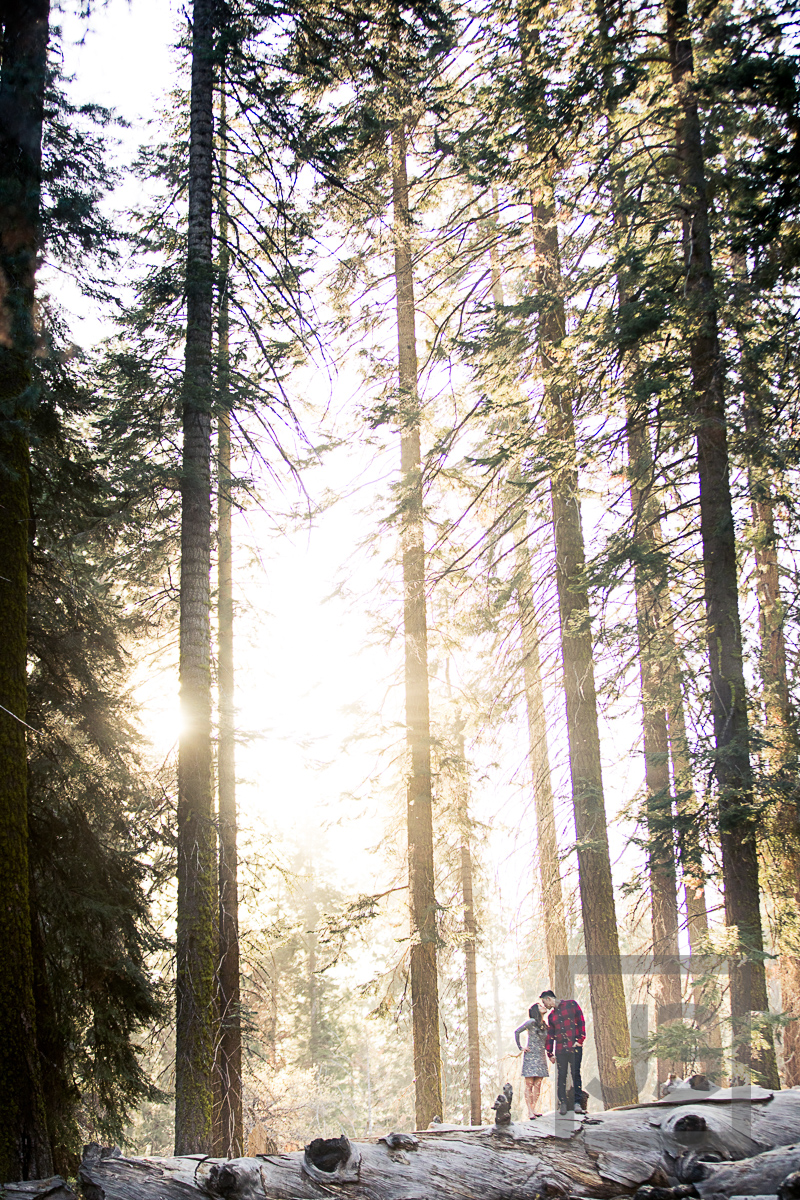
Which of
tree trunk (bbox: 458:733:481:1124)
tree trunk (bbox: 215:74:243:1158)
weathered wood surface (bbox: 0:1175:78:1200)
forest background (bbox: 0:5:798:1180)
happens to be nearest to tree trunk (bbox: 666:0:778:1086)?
forest background (bbox: 0:5:798:1180)

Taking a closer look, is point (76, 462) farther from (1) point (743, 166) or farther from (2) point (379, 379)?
(1) point (743, 166)

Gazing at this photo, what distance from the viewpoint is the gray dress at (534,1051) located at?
9.98m

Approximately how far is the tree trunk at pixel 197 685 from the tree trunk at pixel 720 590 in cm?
503

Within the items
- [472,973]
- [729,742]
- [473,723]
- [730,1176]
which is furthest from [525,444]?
[472,973]

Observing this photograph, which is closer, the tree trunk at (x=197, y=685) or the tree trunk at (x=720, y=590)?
the tree trunk at (x=720, y=590)

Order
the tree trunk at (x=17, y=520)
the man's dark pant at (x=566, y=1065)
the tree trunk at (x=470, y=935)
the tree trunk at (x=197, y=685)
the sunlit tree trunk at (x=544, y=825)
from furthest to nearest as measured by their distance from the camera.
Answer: the tree trunk at (x=470, y=935) < the sunlit tree trunk at (x=544, y=825) < the man's dark pant at (x=566, y=1065) < the tree trunk at (x=197, y=685) < the tree trunk at (x=17, y=520)

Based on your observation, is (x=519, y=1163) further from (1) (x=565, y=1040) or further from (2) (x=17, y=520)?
(2) (x=17, y=520)

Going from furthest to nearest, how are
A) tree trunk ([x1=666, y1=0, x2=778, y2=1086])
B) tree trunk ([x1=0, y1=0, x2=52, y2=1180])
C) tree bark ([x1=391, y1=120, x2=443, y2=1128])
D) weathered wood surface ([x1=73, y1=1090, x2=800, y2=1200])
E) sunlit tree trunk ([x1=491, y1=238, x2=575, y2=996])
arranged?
1. sunlit tree trunk ([x1=491, y1=238, x2=575, y2=996])
2. tree bark ([x1=391, y1=120, x2=443, y2=1128])
3. tree trunk ([x1=666, y1=0, x2=778, y2=1086])
4. tree trunk ([x1=0, y1=0, x2=52, y2=1180])
5. weathered wood surface ([x1=73, y1=1090, x2=800, y2=1200])

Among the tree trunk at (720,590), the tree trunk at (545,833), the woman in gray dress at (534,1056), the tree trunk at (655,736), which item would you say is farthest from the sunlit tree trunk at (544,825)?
the tree trunk at (720,590)

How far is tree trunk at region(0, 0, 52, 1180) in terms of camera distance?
19.1ft

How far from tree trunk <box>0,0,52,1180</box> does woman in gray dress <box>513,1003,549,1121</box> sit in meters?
6.40

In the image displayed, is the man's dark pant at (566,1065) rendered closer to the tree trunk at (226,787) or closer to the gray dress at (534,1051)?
the gray dress at (534,1051)

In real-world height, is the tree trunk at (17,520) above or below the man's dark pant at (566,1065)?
above

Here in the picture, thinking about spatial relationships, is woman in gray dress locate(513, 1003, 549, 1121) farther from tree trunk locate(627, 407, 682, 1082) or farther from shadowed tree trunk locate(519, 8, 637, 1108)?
tree trunk locate(627, 407, 682, 1082)
